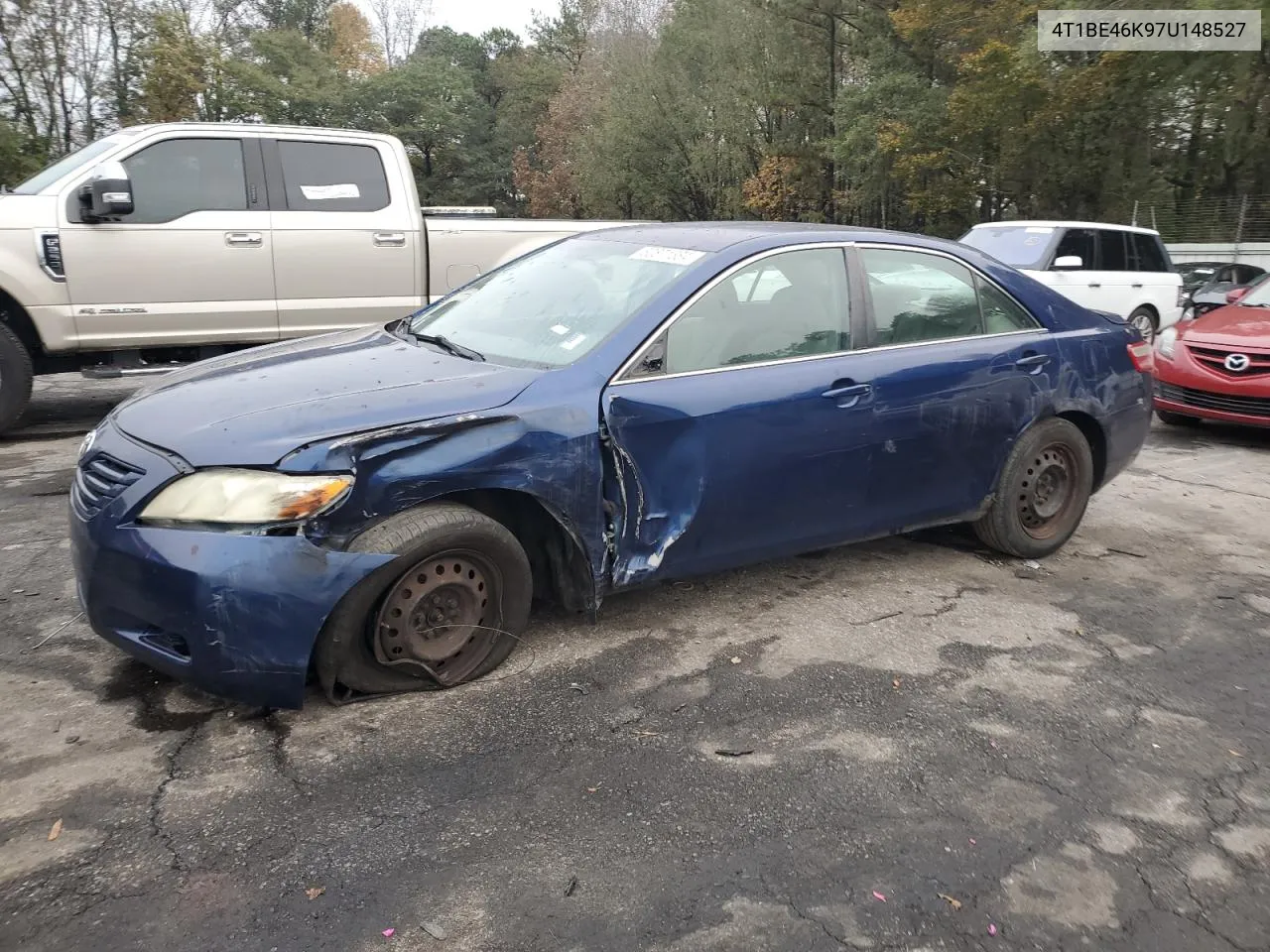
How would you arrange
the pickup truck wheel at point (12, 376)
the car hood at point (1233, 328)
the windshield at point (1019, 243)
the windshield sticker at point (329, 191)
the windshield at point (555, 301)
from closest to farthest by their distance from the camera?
the windshield at point (555, 301)
the pickup truck wheel at point (12, 376)
the windshield sticker at point (329, 191)
the car hood at point (1233, 328)
the windshield at point (1019, 243)

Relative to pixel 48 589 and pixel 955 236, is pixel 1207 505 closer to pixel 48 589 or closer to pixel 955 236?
pixel 48 589

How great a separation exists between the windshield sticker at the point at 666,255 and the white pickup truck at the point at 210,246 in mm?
3609

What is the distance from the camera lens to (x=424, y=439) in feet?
10.3

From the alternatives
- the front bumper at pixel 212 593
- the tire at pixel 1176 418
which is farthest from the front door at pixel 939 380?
the tire at pixel 1176 418

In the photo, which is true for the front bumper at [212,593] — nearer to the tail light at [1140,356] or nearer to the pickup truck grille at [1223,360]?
the tail light at [1140,356]

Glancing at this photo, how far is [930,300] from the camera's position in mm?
4441

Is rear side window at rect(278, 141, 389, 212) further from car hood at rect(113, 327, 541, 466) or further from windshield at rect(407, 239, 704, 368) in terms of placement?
car hood at rect(113, 327, 541, 466)

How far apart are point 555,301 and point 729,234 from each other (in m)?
0.79

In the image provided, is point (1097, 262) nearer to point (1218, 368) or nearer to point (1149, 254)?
point (1149, 254)

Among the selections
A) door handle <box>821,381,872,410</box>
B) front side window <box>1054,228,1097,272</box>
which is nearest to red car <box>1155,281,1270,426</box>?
front side window <box>1054,228,1097,272</box>

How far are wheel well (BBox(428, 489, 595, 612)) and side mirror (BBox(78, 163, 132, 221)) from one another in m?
4.72

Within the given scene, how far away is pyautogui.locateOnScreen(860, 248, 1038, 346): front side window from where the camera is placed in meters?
4.28

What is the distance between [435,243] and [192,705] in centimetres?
538

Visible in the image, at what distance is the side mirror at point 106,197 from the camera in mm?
6617
